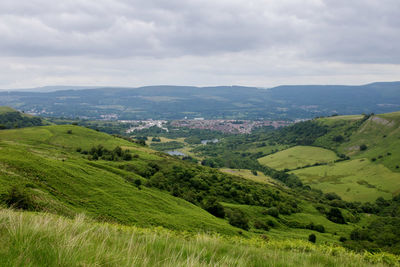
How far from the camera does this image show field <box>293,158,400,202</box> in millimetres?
124062

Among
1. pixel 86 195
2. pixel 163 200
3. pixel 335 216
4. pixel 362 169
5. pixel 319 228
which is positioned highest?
pixel 86 195

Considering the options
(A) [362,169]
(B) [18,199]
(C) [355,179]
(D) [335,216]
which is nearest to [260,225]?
(B) [18,199]

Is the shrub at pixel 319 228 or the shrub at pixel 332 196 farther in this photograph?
the shrub at pixel 332 196

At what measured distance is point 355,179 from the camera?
144 metres

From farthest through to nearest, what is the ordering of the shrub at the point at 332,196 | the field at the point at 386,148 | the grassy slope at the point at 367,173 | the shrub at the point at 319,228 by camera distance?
the field at the point at 386,148, the grassy slope at the point at 367,173, the shrub at the point at 332,196, the shrub at the point at 319,228

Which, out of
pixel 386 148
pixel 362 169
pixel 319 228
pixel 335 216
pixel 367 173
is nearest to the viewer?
pixel 319 228

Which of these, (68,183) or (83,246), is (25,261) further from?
(68,183)

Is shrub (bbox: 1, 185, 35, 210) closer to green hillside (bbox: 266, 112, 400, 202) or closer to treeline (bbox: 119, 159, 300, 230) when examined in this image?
treeline (bbox: 119, 159, 300, 230)

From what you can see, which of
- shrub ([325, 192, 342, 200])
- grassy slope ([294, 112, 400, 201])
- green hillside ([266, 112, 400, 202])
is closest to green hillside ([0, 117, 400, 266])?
shrub ([325, 192, 342, 200])

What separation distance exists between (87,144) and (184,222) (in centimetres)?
7823

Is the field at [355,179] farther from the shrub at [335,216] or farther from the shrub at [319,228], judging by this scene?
the shrub at [319,228]

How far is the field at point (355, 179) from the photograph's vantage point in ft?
407

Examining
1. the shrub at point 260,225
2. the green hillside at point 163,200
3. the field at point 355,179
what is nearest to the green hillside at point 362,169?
the field at point 355,179

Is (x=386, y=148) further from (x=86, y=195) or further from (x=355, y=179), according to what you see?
(x=86, y=195)
